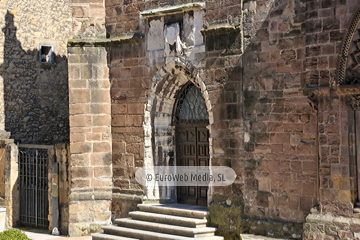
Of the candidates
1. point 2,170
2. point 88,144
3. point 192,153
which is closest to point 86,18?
point 88,144

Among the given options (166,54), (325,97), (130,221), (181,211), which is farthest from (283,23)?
(130,221)

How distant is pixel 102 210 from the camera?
12477mm

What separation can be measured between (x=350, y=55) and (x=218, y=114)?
9.47 feet

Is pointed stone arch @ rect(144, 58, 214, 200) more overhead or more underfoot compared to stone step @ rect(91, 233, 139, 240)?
more overhead

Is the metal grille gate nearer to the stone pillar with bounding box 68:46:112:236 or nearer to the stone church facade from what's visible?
the stone church facade

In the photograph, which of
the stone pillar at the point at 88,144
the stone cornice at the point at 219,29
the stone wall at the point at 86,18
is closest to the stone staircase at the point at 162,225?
the stone pillar at the point at 88,144

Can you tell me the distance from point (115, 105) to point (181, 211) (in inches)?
110

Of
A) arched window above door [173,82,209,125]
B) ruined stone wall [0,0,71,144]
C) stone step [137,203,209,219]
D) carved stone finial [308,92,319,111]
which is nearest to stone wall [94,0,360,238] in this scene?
carved stone finial [308,92,319,111]

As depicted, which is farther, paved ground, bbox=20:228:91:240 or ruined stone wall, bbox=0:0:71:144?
ruined stone wall, bbox=0:0:71:144

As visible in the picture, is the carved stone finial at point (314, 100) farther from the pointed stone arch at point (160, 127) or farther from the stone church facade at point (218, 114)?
the pointed stone arch at point (160, 127)

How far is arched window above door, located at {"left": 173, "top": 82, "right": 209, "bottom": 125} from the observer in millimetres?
11891

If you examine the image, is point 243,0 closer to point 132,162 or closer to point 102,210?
point 132,162

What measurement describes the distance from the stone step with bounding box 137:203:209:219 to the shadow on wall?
4637 mm

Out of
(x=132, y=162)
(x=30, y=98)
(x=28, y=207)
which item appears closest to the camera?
(x=132, y=162)
